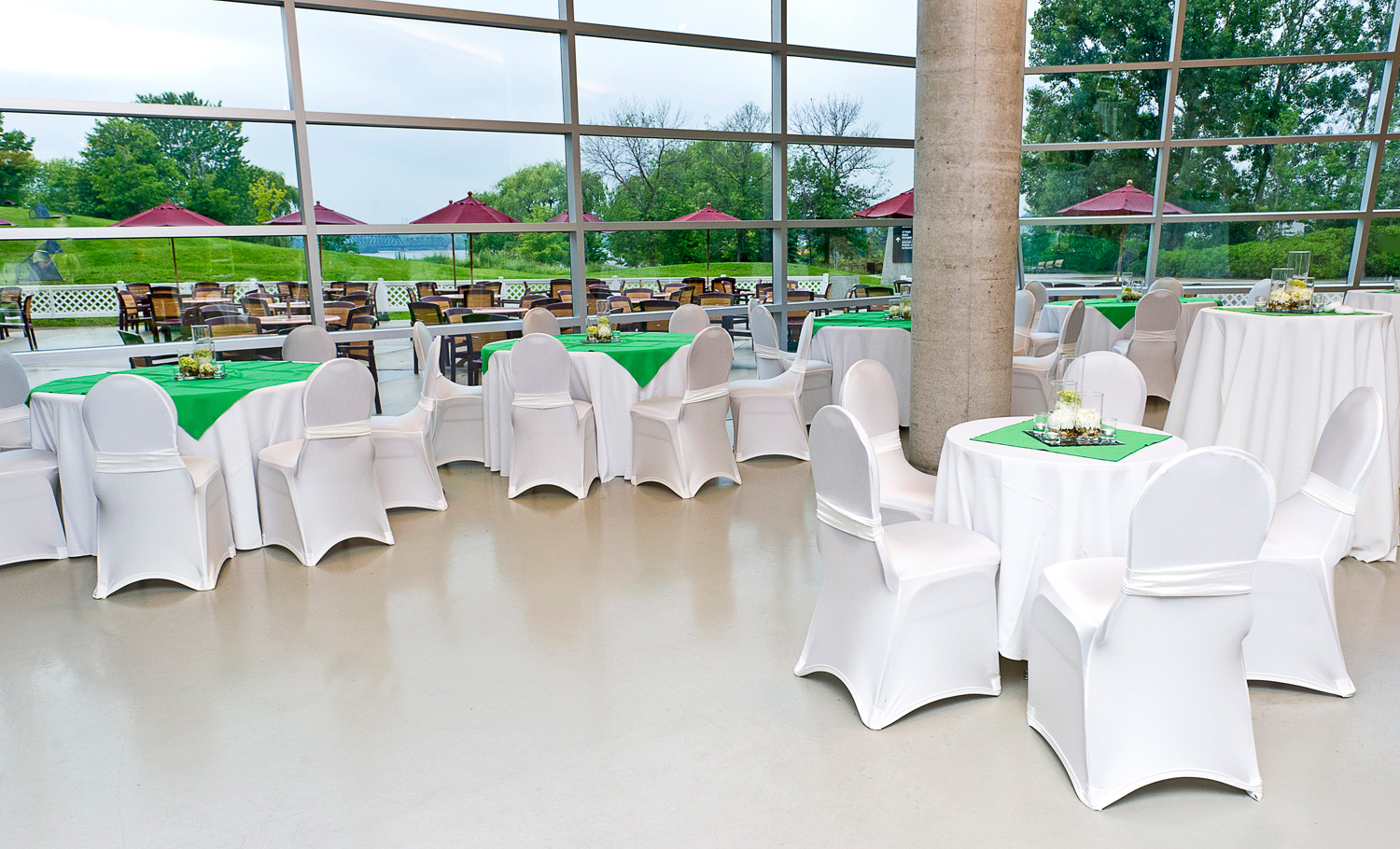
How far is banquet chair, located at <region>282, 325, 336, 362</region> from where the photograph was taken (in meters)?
5.83

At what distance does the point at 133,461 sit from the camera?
3766 mm

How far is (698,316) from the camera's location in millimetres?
7164

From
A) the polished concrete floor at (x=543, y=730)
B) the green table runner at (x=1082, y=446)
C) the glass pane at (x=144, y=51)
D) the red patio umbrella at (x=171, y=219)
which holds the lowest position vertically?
the polished concrete floor at (x=543, y=730)

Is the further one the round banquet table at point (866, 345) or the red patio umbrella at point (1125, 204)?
the red patio umbrella at point (1125, 204)

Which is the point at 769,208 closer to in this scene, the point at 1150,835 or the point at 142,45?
the point at 142,45

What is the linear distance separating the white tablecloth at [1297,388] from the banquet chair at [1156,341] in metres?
3.28

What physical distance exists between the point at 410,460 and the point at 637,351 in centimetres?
152

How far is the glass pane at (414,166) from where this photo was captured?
23.0 ft

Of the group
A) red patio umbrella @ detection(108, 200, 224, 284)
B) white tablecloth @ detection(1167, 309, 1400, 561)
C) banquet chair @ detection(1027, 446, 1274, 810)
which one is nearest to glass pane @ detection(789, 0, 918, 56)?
red patio umbrella @ detection(108, 200, 224, 284)

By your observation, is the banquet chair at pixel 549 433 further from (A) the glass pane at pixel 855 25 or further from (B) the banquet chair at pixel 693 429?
(A) the glass pane at pixel 855 25

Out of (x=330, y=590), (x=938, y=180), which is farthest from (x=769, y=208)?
(x=330, y=590)

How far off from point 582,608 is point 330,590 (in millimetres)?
1181

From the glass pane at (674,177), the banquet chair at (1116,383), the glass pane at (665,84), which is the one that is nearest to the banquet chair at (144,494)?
the banquet chair at (1116,383)

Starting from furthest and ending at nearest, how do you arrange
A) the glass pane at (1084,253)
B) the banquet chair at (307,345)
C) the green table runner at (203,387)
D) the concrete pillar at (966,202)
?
the glass pane at (1084,253) < the banquet chair at (307,345) < the green table runner at (203,387) < the concrete pillar at (966,202)
